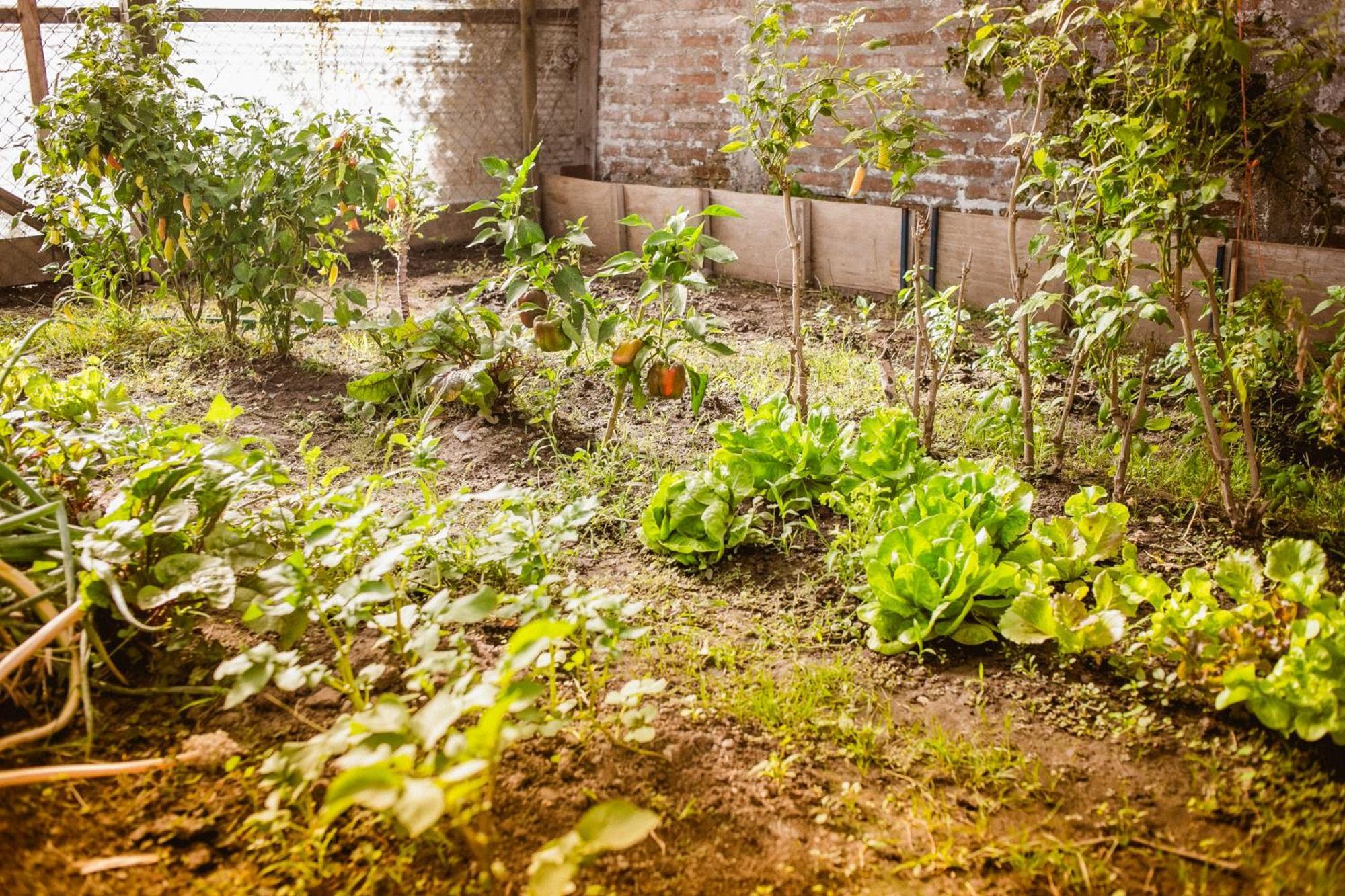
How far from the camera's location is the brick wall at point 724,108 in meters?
5.07

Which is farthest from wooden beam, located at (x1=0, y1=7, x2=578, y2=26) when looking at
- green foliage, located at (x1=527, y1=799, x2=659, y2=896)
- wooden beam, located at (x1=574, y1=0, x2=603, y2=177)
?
green foliage, located at (x1=527, y1=799, x2=659, y2=896)

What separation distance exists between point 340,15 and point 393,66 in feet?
1.35

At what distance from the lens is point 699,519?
2.66 m

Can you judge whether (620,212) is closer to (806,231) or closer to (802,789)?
(806,231)

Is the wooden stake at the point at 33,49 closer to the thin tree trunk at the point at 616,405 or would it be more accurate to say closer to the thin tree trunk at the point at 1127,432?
the thin tree trunk at the point at 616,405

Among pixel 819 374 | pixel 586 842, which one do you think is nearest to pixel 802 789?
pixel 586 842

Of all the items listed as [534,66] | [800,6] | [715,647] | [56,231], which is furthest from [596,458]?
[534,66]

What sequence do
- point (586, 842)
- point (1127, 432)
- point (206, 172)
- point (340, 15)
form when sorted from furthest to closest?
point (340, 15)
point (206, 172)
point (1127, 432)
point (586, 842)

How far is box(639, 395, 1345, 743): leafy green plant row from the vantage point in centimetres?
190

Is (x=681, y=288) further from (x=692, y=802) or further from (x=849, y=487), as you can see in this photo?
(x=692, y=802)

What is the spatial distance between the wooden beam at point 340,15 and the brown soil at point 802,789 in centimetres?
389

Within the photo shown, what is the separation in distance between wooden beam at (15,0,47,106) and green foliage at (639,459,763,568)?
4.25 m

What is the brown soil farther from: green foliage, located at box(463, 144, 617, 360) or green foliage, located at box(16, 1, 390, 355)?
green foliage, located at box(16, 1, 390, 355)

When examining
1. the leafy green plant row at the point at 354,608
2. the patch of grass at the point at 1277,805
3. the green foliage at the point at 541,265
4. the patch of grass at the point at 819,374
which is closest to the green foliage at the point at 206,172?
the green foliage at the point at 541,265
